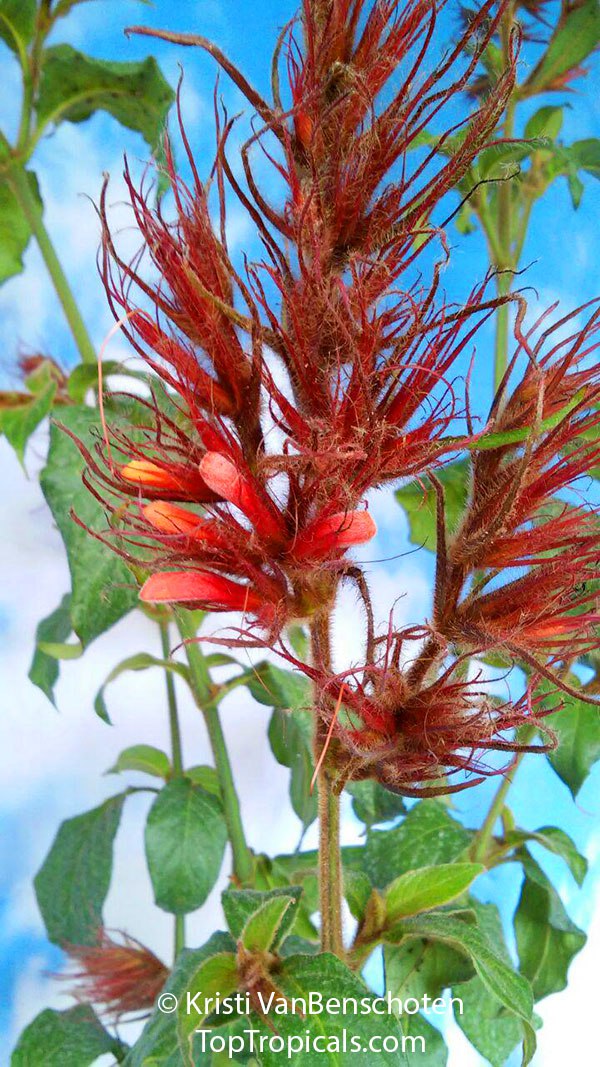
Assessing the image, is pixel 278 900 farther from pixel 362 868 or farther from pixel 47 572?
pixel 47 572

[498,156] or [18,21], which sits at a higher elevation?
[18,21]

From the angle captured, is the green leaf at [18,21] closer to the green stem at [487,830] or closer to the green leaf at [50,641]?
the green leaf at [50,641]

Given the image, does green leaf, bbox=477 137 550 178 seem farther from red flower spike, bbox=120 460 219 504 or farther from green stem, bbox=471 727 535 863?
green stem, bbox=471 727 535 863

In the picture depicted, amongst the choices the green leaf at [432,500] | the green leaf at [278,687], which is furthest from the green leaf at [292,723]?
the green leaf at [432,500]

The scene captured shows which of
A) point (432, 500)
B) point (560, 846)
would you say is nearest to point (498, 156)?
point (432, 500)

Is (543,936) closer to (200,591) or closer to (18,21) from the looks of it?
(200,591)
